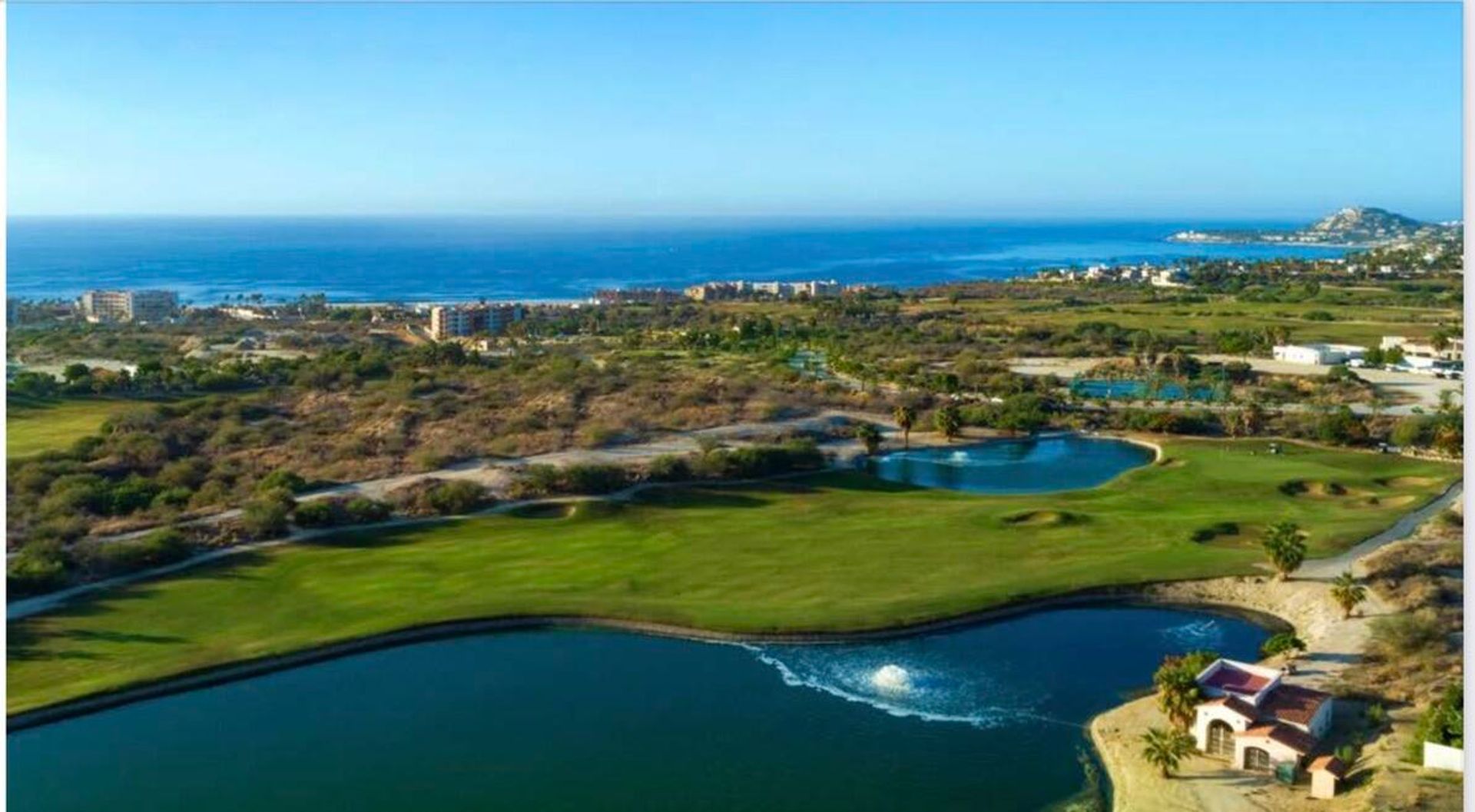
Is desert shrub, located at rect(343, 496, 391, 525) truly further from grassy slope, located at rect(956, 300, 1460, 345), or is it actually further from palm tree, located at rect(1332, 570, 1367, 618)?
grassy slope, located at rect(956, 300, 1460, 345)

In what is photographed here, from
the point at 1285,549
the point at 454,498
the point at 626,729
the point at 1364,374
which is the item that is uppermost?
the point at 1364,374

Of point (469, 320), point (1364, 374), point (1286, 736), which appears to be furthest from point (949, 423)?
point (469, 320)

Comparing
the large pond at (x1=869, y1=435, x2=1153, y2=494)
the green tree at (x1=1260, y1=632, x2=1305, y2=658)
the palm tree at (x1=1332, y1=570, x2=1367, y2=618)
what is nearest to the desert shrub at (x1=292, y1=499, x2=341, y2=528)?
the large pond at (x1=869, y1=435, x2=1153, y2=494)

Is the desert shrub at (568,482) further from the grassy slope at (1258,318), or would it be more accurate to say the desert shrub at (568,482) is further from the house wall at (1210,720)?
the grassy slope at (1258,318)

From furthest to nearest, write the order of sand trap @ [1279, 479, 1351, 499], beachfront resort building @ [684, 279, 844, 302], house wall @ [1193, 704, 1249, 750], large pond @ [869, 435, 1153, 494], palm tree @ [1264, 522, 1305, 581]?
beachfront resort building @ [684, 279, 844, 302], large pond @ [869, 435, 1153, 494], sand trap @ [1279, 479, 1351, 499], palm tree @ [1264, 522, 1305, 581], house wall @ [1193, 704, 1249, 750]

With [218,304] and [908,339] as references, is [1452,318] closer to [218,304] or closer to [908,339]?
[908,339]

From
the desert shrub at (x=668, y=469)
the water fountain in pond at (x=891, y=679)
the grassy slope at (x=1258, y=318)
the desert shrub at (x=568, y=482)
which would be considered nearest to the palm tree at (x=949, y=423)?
the desert shrub at (x=668, y=469)

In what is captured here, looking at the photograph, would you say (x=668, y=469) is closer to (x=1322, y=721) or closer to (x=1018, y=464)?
(x=1018, y=464)
